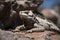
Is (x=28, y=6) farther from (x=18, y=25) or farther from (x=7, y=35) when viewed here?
(x=7, y=35)

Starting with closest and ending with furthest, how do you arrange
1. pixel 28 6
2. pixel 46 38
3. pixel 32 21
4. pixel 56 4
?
pixel 46 38
pixel 32 21
pixel 28 6
pixel 56 4

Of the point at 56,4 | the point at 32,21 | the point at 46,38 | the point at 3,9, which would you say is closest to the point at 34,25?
the point at 32,21

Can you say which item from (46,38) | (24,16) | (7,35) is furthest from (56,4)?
(7,35)

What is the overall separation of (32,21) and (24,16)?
239 mm

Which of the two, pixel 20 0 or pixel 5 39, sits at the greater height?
pixel 20 0

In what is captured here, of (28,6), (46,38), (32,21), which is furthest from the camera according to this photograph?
(28,6)

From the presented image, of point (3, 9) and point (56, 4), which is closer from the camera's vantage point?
point (3, 9)

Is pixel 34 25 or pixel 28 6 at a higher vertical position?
pixel 28 6

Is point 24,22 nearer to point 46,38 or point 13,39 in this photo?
point 46,38

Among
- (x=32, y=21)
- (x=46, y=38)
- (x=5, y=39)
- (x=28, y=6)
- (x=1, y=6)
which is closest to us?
(x=5, y=39)

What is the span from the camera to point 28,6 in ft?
16.7

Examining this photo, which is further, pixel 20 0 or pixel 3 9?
pixel 20 0

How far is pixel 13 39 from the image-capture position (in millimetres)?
2926

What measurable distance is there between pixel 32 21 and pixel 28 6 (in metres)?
0.54
